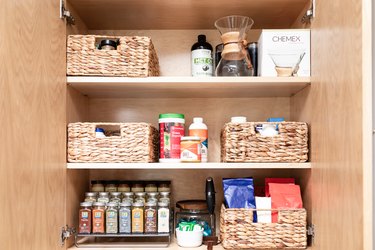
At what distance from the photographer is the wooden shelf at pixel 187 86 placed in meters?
1.38

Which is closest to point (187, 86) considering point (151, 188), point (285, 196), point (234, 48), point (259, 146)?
point (234, 48)

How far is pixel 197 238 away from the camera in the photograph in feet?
4.61

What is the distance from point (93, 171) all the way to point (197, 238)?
0.59 metres

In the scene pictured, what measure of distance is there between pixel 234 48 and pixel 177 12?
29 centimetres

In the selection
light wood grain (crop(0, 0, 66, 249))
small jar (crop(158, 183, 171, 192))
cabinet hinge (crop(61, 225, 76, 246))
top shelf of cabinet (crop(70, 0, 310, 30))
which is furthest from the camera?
small jar (crop(158, 183, 171, 192))

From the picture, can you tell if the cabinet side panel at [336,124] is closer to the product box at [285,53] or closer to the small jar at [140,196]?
the product box at [285,53]

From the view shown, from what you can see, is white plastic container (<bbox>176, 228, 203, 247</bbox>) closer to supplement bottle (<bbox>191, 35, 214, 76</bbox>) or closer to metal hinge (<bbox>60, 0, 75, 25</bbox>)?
supplement bottle (<bbox>191, 35, 214, 76</bbox>)

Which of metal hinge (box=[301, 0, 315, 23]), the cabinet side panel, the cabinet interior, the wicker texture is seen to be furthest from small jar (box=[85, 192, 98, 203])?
metal hinge (box=[301, 0, 315, 23])

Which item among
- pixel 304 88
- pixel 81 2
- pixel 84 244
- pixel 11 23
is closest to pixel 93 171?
pixel 84 244

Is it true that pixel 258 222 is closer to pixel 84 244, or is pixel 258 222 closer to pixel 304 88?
pixel 304 88

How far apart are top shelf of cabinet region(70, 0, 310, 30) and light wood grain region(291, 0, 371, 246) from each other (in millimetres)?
208

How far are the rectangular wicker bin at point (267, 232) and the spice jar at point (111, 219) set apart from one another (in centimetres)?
41

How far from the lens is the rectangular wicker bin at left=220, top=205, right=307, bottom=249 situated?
1.36 metres

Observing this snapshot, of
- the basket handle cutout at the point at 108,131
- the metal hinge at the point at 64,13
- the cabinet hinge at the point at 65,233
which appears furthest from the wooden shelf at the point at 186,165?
the metal hinge at the point at 64,13
